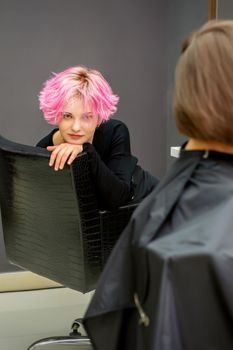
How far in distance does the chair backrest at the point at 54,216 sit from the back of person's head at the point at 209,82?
0.66 m

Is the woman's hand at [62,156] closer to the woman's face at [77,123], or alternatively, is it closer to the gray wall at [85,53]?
the woman's face at [77,123]

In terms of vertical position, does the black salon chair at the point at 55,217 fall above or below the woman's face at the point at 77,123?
below

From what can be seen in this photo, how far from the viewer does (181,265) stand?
3.46 feet

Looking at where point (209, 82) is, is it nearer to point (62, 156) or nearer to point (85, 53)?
point (62, 156)

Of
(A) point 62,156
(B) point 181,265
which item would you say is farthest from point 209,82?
(A) point 62,156

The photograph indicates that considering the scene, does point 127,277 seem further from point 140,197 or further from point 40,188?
point 140,197

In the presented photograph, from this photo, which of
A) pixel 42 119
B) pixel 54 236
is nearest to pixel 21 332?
pixel 54 236

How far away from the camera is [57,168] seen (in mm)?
1717

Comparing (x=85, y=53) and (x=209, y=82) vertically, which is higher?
(x=209, y=82)

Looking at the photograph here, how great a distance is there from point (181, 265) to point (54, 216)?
0.88 meters

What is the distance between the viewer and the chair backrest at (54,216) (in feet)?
5.80

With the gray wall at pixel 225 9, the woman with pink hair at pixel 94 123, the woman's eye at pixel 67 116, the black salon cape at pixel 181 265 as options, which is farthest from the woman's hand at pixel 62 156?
the gray wall at pixel 225 9

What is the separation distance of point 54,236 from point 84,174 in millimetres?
293

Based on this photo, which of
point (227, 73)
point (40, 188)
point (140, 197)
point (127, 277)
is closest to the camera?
point (227, 73)
